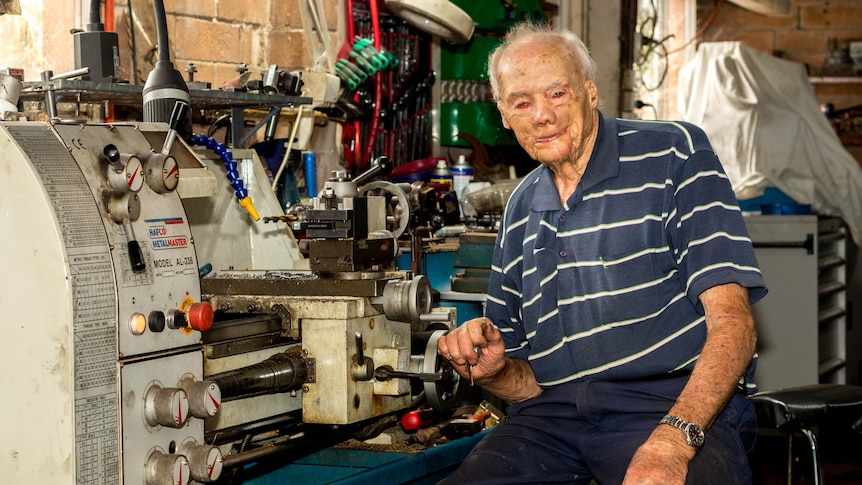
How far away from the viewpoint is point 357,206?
6.11 feet

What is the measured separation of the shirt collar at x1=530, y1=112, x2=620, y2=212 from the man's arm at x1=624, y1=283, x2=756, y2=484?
0.97 ft

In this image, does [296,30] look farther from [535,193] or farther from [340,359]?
[340,359]

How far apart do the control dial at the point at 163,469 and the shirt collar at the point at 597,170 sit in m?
0.83

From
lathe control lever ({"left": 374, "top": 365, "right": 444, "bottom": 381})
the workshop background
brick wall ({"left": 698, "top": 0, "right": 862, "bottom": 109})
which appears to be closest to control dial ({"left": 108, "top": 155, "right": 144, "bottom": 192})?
the workshop background

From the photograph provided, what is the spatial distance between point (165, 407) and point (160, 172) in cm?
34

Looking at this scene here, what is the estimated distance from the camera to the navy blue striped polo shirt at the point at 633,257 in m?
1.76

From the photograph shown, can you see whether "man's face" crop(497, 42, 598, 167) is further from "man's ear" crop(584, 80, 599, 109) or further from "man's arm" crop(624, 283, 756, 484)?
"man's arm" crop(624, 283, 756, 484)

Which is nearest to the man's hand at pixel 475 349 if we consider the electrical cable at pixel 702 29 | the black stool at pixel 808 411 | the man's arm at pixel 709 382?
the man's arm at pixel 709 382

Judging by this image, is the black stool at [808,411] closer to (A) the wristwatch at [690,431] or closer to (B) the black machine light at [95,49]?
(A) the wristwatch at [690,431]

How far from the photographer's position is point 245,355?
5.72 feet

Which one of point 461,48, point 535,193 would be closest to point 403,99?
point 461,48

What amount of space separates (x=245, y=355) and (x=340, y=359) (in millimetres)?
157

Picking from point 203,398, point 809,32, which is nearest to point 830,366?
point 809,32

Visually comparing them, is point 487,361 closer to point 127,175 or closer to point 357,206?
point 357,206
